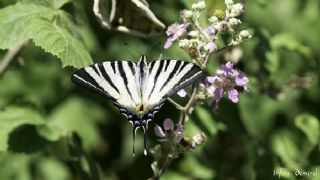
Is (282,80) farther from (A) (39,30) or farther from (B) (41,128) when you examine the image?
(A) (39,30)

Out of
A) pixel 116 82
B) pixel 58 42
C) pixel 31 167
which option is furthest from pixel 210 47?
pixel 31 167

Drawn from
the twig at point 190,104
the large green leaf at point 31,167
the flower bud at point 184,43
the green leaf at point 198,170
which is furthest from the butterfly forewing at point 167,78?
the large green leaf at point 31,167

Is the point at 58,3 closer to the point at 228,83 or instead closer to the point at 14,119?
the point at 14,119

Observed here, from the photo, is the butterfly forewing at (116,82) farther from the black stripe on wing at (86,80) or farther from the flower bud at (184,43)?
the flower bud at (184,43)

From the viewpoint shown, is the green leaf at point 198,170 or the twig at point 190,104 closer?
the twig at point 190,104

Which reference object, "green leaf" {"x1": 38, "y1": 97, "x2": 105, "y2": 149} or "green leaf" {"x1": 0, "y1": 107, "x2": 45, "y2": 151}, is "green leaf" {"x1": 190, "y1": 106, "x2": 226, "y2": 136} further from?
"green leaf" {"x1": 38, "y1": 97, "x2": 105, "y2": 149}

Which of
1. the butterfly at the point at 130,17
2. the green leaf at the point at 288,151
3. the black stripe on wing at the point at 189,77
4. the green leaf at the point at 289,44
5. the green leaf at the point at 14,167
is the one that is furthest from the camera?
the green leaf at the point at 14,167

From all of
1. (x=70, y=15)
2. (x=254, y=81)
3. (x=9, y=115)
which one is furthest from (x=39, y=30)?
(x=254, y=81)
